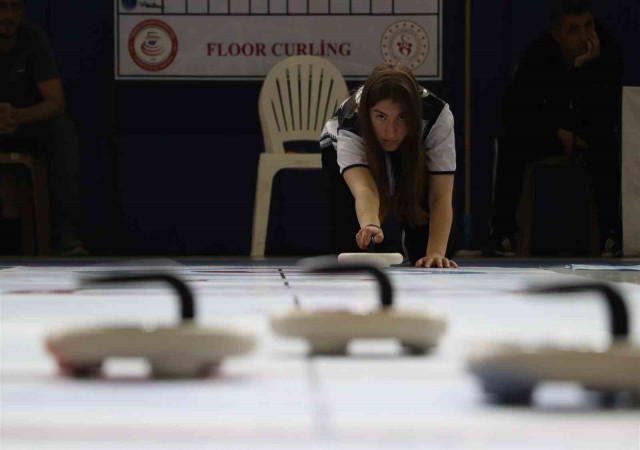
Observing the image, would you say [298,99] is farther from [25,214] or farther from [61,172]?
[25,214]

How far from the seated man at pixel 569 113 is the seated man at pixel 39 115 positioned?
2.10 meters

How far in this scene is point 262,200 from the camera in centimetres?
500

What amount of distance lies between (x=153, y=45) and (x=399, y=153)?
10.4 ft

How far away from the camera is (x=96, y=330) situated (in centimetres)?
65

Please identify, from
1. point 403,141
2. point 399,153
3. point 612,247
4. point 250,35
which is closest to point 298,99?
point 250,35

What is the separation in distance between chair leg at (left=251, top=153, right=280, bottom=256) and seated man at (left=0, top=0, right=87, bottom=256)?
1.01m

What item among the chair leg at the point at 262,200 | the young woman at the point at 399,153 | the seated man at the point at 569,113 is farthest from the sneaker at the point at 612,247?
the young woman at the point at 399,153

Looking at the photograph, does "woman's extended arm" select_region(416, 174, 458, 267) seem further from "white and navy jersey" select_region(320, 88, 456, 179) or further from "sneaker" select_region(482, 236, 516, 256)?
"sneaker" select_region(482, 236, 516, 256)

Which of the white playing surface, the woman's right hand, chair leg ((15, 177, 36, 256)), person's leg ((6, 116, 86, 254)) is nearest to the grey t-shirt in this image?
person's leg ((6, 116, 86, 254))

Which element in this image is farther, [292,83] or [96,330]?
[292,83]

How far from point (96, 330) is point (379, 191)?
7.40 feet

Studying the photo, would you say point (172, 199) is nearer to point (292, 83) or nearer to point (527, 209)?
point (292, 83)

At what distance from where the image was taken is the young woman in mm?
2680

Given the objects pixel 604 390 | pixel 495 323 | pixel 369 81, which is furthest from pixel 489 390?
pixel 369 81
